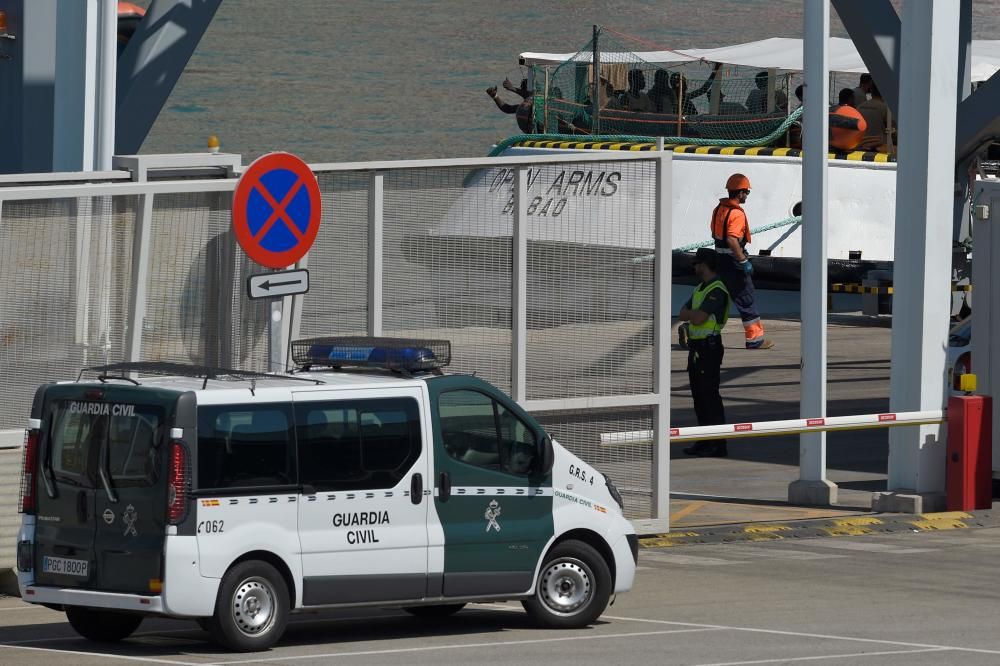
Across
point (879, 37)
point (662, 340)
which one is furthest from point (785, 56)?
point (662, 340)

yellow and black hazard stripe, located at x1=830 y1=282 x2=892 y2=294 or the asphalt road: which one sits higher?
yellow and black hazard stripe, located at x1=830 y1=282 x2=892 y2=294

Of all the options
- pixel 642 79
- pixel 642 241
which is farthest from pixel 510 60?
pixel 642 241

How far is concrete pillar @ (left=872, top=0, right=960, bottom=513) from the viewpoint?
1650 cm

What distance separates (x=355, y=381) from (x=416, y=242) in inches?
121

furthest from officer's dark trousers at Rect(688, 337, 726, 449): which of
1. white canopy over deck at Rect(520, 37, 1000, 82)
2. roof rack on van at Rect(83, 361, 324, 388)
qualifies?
white canopy over deck at Rect(520, 37, 1000, 82)

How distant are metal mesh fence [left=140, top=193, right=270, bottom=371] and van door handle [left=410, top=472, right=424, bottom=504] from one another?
2.90 metres

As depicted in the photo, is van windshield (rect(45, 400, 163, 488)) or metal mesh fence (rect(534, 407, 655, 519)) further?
metal mesh fence (rect(534, 407, 655, 519))

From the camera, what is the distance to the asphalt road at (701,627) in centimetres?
1085

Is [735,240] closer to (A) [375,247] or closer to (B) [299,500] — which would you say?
(A) [375,247]

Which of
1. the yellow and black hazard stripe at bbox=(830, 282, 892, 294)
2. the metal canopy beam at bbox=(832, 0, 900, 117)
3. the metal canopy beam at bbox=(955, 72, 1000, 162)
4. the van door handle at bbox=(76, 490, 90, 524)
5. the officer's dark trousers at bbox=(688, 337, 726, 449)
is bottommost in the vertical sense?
the van door handle at bbox=(76, 490, 90, 524)

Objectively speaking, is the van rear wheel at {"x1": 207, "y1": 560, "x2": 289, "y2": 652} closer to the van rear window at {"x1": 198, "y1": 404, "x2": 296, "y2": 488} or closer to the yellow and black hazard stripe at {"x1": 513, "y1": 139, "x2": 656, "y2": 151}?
the van rear window at {"x1": 198, "y1": 404, "x2": 296, "y2": 488}

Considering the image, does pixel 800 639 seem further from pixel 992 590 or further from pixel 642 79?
pixel 642 79

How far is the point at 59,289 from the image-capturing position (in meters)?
13.2

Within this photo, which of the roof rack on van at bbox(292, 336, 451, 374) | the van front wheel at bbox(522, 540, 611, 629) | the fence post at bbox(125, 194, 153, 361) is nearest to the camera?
the roof rack on van at bbox(292, 336, 451, 374)
